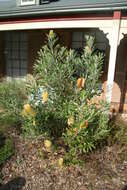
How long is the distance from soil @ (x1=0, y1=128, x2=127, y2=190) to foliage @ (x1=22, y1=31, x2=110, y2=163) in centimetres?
27

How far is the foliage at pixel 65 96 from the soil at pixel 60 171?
27cm

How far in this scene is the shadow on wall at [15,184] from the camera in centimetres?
288

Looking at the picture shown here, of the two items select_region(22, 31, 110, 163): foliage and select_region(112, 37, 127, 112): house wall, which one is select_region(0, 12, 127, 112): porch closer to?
select_region(112, 37, 127, 112): house wall

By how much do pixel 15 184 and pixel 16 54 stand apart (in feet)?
20.2

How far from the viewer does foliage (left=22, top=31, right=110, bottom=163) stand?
3006 mm

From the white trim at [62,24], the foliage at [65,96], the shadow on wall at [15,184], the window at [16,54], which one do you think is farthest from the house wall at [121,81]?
the shadow on wall at [15,184]

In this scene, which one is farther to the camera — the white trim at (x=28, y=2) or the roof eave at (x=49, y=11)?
the white trim at (x=28, y=2)

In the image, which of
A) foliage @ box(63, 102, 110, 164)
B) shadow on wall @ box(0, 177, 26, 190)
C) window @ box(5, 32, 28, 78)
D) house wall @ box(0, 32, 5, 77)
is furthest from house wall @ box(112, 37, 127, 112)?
house wall @ box(0, 32, 5, 77)

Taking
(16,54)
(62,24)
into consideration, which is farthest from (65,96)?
(16,54)

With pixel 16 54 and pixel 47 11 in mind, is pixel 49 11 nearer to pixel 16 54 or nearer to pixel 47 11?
pixel 47 11

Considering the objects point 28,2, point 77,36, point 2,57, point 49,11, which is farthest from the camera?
point 2,57

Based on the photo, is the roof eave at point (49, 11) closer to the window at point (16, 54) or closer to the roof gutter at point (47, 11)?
the roof gutter at point (47, 11)

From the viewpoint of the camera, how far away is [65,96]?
332cm

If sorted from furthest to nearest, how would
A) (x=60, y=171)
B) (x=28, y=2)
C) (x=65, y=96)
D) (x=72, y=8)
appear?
(x=28, y=2) → (x=72, y=8) → (x=65, y=96) → (x=60, y=171)
